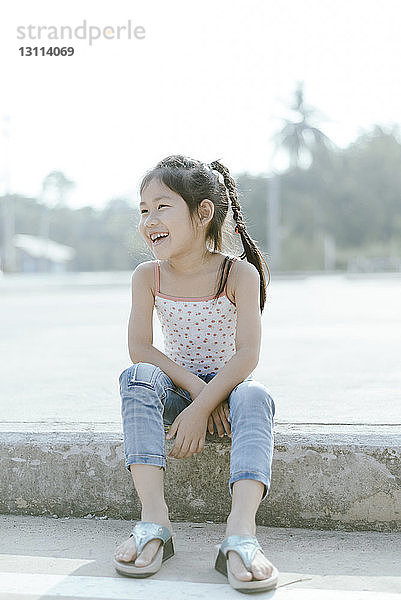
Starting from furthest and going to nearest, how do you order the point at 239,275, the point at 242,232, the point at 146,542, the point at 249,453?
the point at 242,232 → the point at 239,275 → the point at 249,453 → the point at 146,542

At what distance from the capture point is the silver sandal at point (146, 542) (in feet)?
5.82

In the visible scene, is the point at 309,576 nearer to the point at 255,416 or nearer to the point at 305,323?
the point at 255,416

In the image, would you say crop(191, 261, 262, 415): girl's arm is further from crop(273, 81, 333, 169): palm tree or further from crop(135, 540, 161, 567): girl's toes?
crop(273, 81, 333, 169): palm tree

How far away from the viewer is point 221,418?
2123 millimetres

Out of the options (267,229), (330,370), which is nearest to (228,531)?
(330,370)

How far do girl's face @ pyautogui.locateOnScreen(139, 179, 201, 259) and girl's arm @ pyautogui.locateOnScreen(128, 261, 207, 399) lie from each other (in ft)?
0.32

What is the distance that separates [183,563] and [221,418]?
15.9 inches

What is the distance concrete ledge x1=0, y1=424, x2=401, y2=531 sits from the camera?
2.10 meters

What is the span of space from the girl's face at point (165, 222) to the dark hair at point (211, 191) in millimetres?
21

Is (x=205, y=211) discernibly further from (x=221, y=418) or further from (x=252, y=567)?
(x=252, y=567)

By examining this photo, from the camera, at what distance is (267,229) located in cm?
4591

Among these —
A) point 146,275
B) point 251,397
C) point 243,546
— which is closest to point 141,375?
point 251,397

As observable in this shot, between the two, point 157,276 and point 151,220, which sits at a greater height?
point 151,220

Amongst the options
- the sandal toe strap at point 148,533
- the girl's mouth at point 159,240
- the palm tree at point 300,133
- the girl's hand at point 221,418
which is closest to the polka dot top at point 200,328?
the girl's mouth at point 159,240
